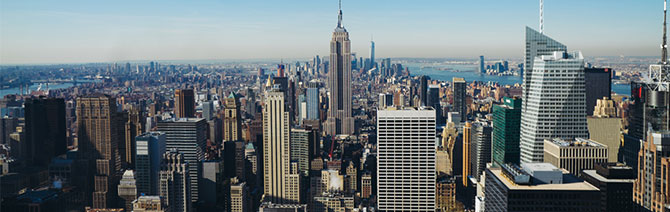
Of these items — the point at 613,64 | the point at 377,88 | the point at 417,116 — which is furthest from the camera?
the point at 377,88

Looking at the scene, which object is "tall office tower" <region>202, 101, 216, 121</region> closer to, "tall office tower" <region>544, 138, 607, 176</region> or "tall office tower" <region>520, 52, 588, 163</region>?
"tall office tower" <region>520, 52, 588, 163</region>

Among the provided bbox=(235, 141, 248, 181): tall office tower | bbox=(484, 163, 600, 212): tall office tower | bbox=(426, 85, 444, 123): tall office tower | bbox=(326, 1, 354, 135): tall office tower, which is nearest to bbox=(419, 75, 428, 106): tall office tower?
bbox=(426, 85, 444, 123): tall office tower

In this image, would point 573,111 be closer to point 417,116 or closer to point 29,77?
point 417,116

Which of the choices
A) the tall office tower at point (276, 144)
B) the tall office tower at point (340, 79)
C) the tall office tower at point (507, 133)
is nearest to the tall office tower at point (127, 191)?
the tall office tower at point (276, 144)

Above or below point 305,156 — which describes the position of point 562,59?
above

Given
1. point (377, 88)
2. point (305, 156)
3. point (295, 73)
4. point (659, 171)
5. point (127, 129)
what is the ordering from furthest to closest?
point (377, 88)
point (295, 73)
point (305, 156)
point (127, 129)
point (659, 171)

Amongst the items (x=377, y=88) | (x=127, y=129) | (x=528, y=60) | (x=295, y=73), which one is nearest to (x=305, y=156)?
(x=127, y=129)

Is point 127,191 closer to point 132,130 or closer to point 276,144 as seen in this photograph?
point 132,130

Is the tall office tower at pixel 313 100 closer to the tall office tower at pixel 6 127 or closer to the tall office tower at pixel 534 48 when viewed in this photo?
the tall office tower at pixel 534 48
